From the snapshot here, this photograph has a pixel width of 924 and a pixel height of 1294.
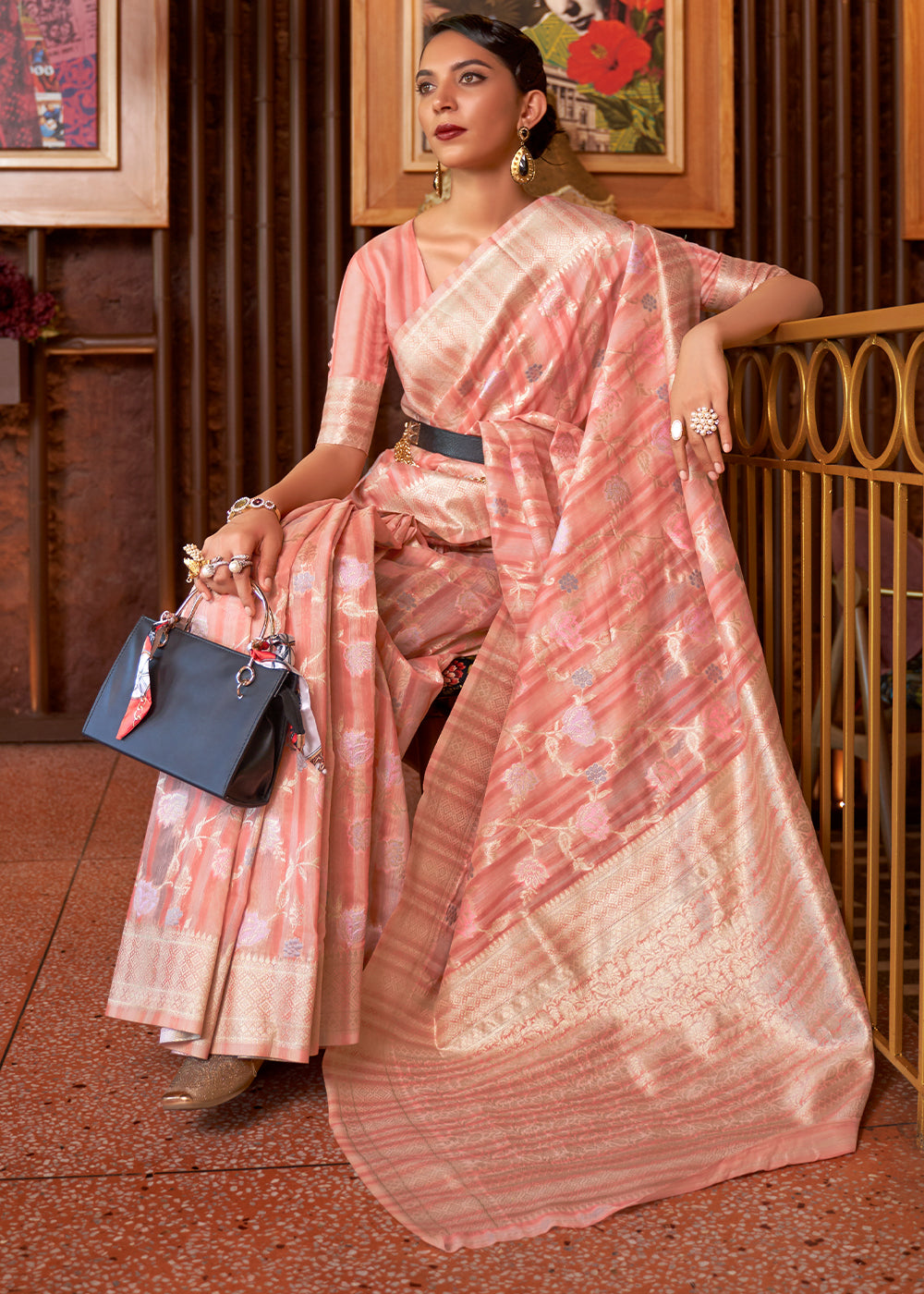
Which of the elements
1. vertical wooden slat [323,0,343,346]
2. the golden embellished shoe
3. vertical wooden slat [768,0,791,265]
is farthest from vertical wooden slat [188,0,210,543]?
the golden embellished shoe

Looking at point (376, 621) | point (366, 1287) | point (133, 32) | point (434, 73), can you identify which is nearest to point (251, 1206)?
point (366, 1287)

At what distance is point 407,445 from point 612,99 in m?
2.24

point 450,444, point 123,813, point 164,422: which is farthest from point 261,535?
point 164,422

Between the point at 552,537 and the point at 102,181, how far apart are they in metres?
2.56

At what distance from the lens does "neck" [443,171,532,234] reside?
2.22m

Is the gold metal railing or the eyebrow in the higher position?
the eyebrow

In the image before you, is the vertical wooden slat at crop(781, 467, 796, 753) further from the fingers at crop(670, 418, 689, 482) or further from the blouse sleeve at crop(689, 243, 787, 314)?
the blouse sleeve at crop(689, 243, 787, 314)

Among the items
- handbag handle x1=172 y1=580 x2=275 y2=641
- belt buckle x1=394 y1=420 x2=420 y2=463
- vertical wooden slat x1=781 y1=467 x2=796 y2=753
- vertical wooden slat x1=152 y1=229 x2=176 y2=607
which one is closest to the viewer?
handbag handle x1=172 y1=580 x2=275 y2=641

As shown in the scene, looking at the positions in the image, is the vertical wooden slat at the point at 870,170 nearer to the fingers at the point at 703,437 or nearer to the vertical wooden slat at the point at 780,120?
the vertical wooden slat at the point at 780,120

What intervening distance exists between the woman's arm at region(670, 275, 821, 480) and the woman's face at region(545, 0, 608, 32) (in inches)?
90.7

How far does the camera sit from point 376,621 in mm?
1896

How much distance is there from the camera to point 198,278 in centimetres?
401

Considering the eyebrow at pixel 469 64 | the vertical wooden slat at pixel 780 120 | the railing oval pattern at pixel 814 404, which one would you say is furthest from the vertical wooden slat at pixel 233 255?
the railing oval pattern at pixel 814 404

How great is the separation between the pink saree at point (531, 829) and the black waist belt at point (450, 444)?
0.08ft
